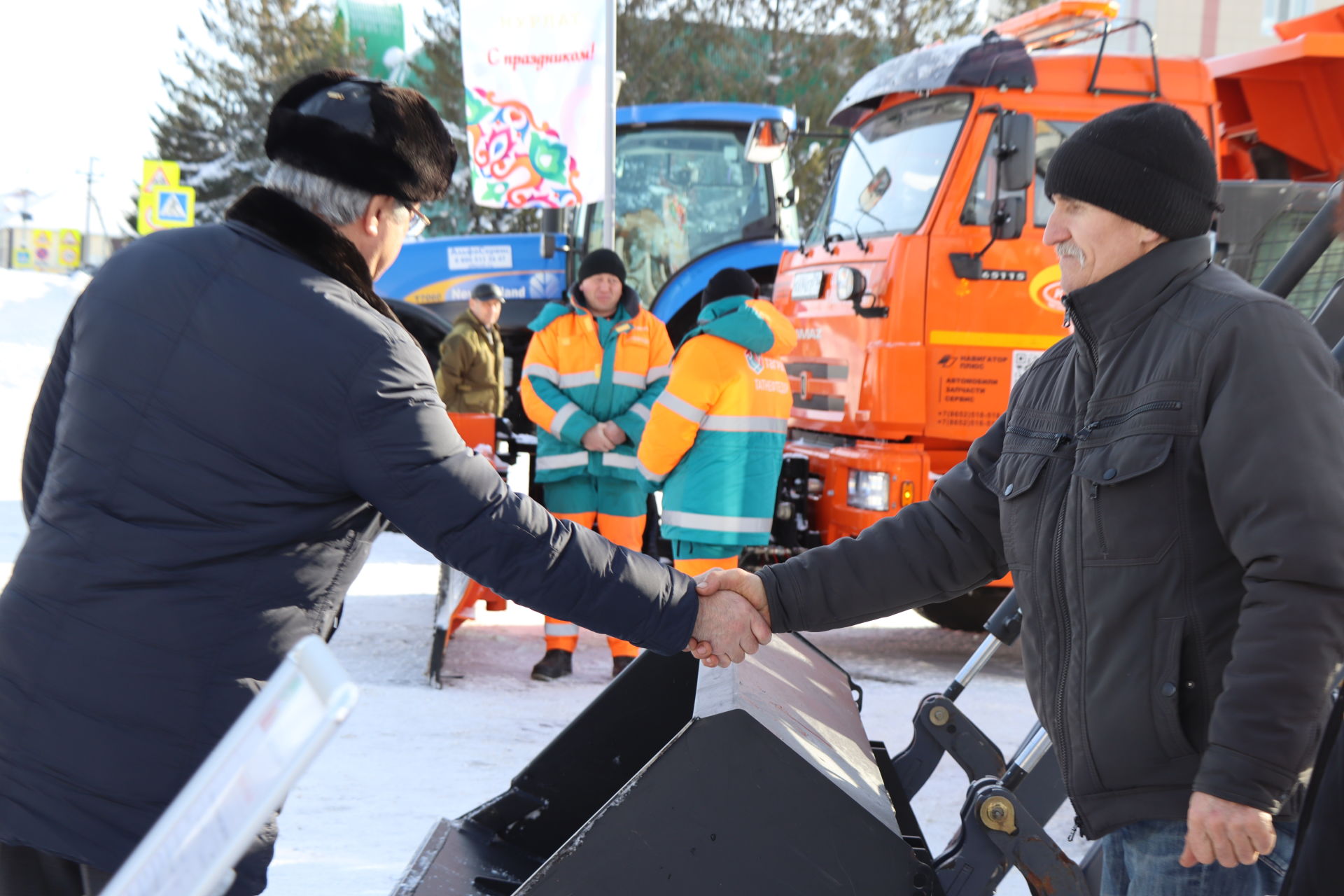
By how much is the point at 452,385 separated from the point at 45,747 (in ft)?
22.2

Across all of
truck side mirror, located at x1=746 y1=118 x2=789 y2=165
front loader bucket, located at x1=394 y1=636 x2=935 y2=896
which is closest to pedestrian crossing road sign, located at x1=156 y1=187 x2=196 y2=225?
truck side mirror, located at x1=746 y1=118 x2=789 y2=165

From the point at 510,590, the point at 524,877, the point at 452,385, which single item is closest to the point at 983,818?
the point at 510,590

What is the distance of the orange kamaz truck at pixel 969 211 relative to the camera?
17.5 ft

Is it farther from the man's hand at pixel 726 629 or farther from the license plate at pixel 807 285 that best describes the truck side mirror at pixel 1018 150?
the man's hand at pixel 726 629

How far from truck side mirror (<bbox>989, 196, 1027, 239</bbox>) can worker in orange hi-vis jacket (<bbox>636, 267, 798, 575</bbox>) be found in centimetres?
108

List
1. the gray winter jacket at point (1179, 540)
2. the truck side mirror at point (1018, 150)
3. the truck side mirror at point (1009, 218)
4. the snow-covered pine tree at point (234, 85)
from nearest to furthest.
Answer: the gray winter jacket at point (1179, 540), the truck side mirror at point (1018, 150), the truck side mirror at point (1009, 218), the snow-covered pine tree at point (234, 85)

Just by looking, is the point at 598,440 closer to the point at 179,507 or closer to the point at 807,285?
the point at 807,285

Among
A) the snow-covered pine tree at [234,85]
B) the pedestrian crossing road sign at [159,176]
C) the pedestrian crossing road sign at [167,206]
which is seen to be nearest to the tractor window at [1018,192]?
the pedestrian crossing road sign at [167,206]

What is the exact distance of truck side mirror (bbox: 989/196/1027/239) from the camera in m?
5.18

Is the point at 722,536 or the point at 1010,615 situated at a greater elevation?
the point at 1010,615

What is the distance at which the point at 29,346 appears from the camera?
18969 millimetres

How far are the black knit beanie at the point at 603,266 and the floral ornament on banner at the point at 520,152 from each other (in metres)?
1.23

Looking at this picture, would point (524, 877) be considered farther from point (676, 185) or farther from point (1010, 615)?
point (676, 185)

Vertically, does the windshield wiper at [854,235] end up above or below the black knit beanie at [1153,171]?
below
